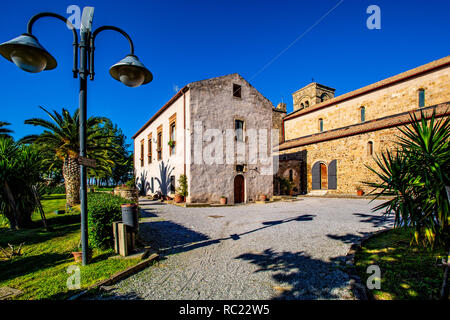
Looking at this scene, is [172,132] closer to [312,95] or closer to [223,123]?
[223,123]

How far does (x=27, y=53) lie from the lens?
3428mm

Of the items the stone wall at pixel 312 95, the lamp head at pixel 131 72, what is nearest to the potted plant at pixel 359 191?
the lamp head at pixel 131 72

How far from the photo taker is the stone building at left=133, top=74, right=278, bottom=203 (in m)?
14.4

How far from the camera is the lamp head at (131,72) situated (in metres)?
4.10

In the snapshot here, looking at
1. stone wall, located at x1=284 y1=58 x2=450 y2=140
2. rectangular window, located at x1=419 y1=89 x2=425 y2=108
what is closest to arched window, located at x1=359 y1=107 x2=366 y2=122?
stone wall, located at x1=284 y1=58 x2=450 y2=140

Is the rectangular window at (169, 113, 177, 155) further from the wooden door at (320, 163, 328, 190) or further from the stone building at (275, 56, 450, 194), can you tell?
the wooden door at (320, 163, 328, 190)

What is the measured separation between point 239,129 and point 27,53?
13528mm

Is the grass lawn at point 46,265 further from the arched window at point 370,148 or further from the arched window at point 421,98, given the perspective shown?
the arched window at point 421,98
